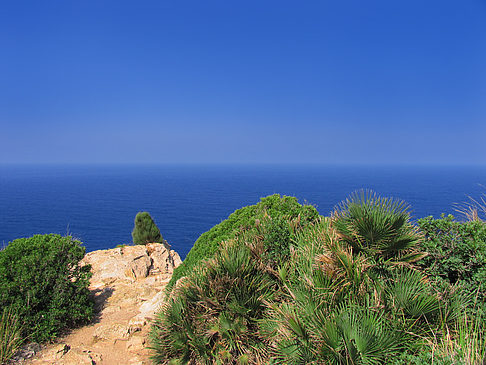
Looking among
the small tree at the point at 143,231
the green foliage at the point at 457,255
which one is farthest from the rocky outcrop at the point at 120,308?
the green foliage at the point at 457,255

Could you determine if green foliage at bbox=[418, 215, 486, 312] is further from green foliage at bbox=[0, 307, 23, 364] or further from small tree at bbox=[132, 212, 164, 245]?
small tree at bbox=[132, 212, 164, 245]

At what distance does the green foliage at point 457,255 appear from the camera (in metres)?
4.80

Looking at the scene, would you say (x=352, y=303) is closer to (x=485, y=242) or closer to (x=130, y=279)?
(x=485, y=242)

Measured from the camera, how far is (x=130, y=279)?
11.4m

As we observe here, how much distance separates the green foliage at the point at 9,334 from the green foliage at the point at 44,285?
146mm

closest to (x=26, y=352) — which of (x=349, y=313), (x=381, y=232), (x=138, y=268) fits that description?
(x=138, y=268)

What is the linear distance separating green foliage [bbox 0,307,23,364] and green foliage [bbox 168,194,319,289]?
3.21 m

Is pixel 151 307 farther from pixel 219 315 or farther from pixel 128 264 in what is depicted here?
pixel 128 264

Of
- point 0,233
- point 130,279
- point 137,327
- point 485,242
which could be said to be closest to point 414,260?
point 485,242

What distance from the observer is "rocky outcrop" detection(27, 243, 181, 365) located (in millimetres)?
6375

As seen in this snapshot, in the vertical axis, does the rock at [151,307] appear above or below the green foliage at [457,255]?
below

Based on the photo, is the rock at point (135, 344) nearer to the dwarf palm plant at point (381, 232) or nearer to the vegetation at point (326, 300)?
the vegetation at point (326, 300)

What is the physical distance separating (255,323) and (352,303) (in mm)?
1866

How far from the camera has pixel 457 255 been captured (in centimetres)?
514
